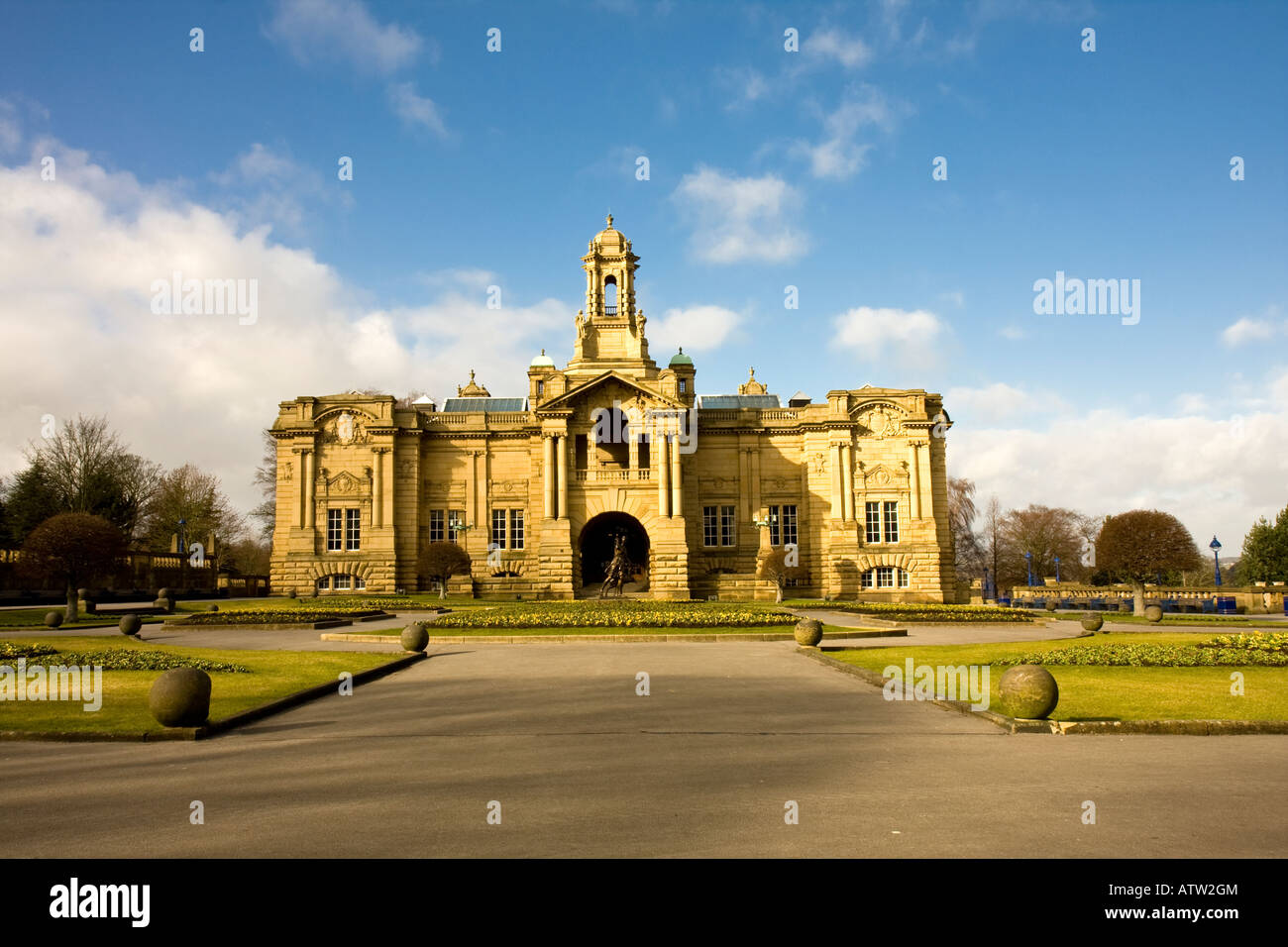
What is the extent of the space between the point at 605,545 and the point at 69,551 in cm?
3740

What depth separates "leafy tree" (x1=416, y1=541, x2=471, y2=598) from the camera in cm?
6025

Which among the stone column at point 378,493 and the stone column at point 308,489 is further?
the stone column at point 308,489

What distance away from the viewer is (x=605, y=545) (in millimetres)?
68875

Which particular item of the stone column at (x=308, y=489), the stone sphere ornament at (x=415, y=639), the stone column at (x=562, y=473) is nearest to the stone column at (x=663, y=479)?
the stone column at (x=562, y=473)

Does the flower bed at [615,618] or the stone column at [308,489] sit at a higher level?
the stone column at [308,489]

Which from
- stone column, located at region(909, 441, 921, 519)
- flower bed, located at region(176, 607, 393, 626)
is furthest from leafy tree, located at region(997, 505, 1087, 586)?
flower bed, located at region(176, 607, 393, 626)

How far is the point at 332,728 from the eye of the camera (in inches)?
545

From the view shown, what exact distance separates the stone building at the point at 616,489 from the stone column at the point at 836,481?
8cm

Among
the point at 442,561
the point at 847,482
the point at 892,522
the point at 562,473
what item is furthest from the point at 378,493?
the point at 892,522

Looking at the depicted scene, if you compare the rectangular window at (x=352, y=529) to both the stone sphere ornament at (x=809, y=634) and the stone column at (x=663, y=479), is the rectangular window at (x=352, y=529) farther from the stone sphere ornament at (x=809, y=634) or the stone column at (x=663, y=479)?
the stone sphere ornament at (x=809, y=634)

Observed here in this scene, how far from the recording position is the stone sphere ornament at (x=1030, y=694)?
1317 cm

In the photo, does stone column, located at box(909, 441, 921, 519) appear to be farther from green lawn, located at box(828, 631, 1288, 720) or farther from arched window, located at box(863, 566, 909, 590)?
green lawn, located at box(828, 631, 1288, 720)
